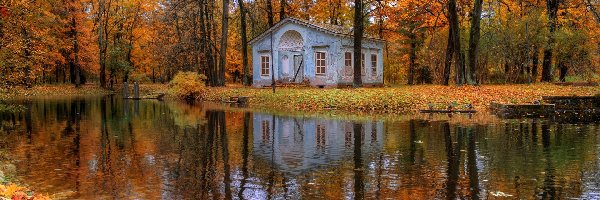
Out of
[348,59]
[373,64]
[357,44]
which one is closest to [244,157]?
[357,44]

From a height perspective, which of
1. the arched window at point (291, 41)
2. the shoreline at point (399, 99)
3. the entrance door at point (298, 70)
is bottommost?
the shoreline at point (399, 99)

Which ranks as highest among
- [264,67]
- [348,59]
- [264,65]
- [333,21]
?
[333,21]

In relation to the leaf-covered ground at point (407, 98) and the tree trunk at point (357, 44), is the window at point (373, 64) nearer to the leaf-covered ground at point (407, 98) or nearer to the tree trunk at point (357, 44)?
the tree trunk at point (357, 44)

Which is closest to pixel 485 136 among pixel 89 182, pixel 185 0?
pixel 89 182

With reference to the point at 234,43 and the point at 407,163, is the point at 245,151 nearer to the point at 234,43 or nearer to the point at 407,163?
the point at 407,163

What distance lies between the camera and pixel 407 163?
10008 millimetres

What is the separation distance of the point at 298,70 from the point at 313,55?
1724 mm

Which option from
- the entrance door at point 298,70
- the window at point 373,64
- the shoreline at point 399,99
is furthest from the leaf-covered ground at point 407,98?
the window at point 373,64

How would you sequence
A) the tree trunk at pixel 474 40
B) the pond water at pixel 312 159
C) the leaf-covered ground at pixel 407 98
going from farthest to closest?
1. the tree trunk at pixel 474 40
2. the leaf-covered ground at pixel 407 98
3. the pond water at pixel 312 159

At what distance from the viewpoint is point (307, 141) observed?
43.9 ft

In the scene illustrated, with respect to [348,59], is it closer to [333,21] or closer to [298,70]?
[298,70]

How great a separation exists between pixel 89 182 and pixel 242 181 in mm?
2546

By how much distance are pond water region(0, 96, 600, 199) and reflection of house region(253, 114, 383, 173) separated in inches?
1.1

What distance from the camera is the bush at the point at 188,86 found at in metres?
34.6
